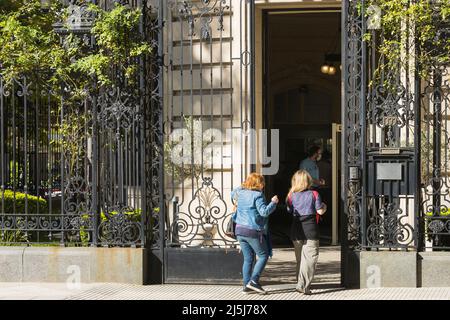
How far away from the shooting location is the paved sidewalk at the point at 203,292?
9.88 metres

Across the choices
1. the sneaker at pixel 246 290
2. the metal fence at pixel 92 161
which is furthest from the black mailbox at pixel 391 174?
the metal fence at pixel 92 161

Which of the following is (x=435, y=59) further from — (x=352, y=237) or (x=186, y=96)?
(x=186, y=96)

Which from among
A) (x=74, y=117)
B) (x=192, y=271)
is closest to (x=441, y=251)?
(x=192, y=271)

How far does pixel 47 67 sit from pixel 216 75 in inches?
124

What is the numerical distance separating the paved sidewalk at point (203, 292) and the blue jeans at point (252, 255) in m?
0.29

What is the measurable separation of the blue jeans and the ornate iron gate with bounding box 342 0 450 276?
53.2 inches

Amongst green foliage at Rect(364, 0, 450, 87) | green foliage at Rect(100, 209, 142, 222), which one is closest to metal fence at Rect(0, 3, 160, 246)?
green foliage at Rect(100, 209, 142, 222)

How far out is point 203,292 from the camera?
10.3 meters

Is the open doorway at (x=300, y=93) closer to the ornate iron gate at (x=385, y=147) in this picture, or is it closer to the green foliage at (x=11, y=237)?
the ornate iron gate at (x=385, y=147)

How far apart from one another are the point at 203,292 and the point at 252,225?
124 centimetres

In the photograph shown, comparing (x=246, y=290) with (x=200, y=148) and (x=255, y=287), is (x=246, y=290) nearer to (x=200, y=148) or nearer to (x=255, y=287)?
(x=255, y=287)

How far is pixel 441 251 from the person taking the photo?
34.5 feet

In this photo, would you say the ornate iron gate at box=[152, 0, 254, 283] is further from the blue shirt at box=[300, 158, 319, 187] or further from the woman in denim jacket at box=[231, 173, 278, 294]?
the blue shirt at box=[300, 158, 319, 187]

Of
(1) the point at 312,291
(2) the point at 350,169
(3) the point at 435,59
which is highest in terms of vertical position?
(3) the point at 435,59
